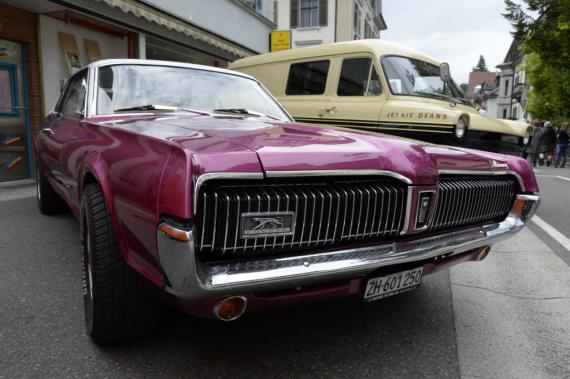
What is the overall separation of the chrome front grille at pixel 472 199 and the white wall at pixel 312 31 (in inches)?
1069

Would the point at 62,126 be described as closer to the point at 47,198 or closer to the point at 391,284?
the point at 47,198

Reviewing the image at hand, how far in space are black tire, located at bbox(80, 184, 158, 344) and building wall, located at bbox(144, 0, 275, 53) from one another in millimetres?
8135

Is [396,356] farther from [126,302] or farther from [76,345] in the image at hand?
[76,345]

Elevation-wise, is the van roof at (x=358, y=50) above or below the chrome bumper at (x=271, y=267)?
above

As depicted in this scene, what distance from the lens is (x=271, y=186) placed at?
1.80m

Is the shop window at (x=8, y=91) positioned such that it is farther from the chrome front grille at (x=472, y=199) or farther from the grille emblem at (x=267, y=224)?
the chrome front grille at (x=472, y=199)

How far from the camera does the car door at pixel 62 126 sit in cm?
329

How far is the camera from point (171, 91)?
3225 millimetres

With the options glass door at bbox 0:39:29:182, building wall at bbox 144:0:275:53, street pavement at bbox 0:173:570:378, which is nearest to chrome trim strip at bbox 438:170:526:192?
street pavement at bbox 0:173:570:378

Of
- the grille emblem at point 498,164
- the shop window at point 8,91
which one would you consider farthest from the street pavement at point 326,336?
the shop window at point 8,91

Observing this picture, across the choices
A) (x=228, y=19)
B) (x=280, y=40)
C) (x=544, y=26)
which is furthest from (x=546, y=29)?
(x=228, y=19)

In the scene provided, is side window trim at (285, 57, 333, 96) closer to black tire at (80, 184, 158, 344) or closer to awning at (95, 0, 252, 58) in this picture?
awning at (95, 0, 252, 58)

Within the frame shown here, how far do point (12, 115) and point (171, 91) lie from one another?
601 cm

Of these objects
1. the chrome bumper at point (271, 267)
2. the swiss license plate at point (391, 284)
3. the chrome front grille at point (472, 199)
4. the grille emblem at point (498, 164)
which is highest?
the grille emblem at point (498, 164)
